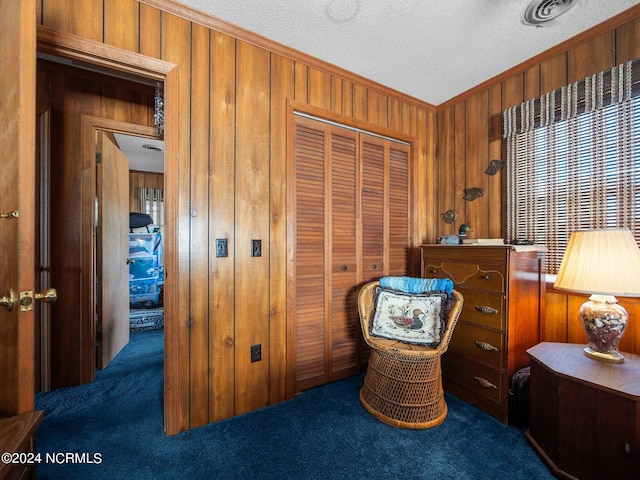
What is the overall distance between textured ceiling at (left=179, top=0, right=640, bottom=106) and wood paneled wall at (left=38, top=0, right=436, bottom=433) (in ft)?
0.55

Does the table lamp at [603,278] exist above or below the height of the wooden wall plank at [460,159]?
below

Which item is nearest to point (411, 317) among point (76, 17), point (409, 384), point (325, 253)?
point (409, 384)

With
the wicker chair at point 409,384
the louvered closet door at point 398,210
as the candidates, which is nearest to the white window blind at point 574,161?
the louvered closet door at point 398,210

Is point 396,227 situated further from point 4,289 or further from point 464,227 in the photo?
point 4,289

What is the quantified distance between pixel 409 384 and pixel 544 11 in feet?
7.91

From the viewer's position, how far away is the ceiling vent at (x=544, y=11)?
173cm

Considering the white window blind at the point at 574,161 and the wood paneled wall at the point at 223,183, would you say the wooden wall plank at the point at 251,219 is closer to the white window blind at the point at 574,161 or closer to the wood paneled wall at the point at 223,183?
the wood paneled wall at the point at 223,183

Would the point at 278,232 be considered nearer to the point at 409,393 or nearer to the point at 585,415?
the point at 409,393

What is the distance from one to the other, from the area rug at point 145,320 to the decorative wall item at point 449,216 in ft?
12.2

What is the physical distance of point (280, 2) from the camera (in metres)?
1.75

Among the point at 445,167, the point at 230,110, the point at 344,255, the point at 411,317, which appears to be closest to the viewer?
the point at 230,110

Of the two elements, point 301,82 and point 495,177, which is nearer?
point 301,82

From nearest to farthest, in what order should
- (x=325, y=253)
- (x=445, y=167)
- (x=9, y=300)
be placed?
(x=9, y=300) < (x=325, y=253) < (x=445, y=167)

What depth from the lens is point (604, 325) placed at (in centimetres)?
155
